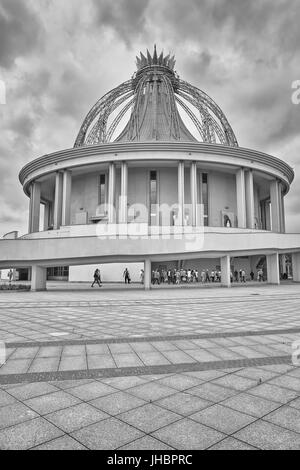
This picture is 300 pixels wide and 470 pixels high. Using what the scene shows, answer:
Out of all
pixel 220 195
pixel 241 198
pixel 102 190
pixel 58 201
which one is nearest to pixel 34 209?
pixel 58 201

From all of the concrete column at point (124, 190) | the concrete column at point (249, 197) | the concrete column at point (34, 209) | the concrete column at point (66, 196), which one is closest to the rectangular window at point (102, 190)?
the concrete column at point (66, 196)

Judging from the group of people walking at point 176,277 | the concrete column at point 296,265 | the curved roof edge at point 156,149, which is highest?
the curved roof edge at point 156,149

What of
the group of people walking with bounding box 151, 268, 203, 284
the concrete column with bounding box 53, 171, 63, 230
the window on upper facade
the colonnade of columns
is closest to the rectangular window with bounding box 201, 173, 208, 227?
the window on upper facade

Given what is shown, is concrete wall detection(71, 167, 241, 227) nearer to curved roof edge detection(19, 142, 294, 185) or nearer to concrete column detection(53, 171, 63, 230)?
concrete column detection(53, 171, 63, 230)

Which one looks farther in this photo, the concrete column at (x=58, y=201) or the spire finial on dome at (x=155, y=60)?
the spire finial on dome at (x=155, y=60)

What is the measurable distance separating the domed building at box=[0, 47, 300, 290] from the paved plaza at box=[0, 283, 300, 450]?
21.3 m

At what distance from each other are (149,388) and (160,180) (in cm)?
3828

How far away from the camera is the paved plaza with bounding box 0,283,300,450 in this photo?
278cm

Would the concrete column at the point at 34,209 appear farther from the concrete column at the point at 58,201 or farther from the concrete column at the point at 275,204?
the concrete column at the point at 275,204

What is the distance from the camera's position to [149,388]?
12.9 feet

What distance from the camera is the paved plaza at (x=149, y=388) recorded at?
2779 mm

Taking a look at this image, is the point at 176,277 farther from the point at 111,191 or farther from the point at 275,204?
the point at 275,204

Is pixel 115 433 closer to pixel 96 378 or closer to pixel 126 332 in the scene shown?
pixel 96 378

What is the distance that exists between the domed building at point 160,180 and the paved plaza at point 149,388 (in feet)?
69.9
